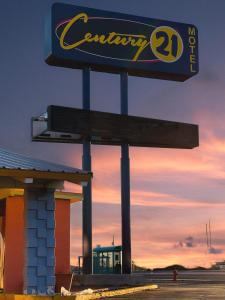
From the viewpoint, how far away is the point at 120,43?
3672 cm

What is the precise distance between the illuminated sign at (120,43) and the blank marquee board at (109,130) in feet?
10.0

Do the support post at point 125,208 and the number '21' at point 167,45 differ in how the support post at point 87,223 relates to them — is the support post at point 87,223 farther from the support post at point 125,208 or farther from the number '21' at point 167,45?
the number '21' at point 167,45

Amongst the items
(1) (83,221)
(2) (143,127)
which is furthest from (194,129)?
(1) (83,221)

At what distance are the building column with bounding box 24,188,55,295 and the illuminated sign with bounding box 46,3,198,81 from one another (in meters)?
16.3

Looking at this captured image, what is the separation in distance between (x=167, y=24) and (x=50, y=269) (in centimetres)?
2261

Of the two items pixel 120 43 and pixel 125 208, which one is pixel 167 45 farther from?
pixel 125 208

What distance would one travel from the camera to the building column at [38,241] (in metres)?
19.4

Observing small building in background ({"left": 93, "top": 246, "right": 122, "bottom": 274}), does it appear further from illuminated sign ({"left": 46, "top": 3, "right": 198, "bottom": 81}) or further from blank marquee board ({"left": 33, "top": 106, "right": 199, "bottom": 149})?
illuminated sign ({"left": 46, "top": 3, "right": 198, "bottom": 81})

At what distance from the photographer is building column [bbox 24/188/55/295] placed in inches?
764

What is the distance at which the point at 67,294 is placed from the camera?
65.0 ft

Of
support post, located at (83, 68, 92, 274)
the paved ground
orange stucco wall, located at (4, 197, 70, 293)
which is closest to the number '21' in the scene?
support post, located at (83, 68, 92, 274)

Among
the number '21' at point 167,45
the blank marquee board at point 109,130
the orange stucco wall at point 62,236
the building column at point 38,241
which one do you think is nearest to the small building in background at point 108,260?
the blank marquee board at point 109,130

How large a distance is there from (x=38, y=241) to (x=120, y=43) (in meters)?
19.4

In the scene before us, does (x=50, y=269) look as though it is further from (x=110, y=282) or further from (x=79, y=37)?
(x=79, y=37)
